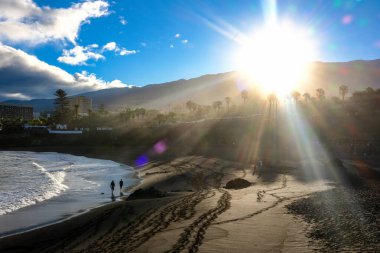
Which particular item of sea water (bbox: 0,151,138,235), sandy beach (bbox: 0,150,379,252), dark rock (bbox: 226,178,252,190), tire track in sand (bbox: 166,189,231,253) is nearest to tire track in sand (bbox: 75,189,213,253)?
sandy beach (bbox: 0,150,379,252)

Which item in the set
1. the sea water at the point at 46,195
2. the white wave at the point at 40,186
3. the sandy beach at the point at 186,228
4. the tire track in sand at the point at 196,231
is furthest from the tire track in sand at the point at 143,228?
the white wave at the point at 40,186

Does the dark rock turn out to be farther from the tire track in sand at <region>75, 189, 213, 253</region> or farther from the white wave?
the white wave

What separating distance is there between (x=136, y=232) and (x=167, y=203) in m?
5.50

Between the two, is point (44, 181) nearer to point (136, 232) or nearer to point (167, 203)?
point (167, 203)

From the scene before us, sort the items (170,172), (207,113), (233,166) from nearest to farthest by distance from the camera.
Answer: (170,172) → (233,166) → (207,113)

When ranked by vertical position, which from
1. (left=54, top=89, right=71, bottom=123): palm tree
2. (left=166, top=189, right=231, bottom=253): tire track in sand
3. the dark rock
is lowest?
the dark rock

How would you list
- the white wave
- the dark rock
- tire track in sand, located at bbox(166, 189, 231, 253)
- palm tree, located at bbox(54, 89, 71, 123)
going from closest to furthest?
1. tire track in sand, located at bbox(166, 189, 231, 253)
2. the white wave
3. the dark rock
4. palm tree, located at bbox(54, 89, 71, 123)

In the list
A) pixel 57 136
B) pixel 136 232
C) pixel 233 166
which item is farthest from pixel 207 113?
pixel 136 232

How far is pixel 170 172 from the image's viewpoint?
37.0 meters

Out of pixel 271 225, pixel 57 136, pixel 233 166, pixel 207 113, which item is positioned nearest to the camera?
pixel 271 225

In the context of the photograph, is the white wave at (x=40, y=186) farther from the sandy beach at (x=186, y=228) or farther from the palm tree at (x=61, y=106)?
the palm tree at (x=61, y=106)

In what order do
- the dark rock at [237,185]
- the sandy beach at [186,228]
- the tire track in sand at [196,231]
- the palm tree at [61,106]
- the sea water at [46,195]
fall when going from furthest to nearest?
the palm tree at [61,106] < the dark rock at [237,185] < the sea water at [46,195] < the sandy beach at [186,228] < the tire track in sand at [196,231]

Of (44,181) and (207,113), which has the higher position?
(207,113)

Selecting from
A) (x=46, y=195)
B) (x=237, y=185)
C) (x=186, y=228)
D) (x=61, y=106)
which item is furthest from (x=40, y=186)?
(x=61, y=106)
